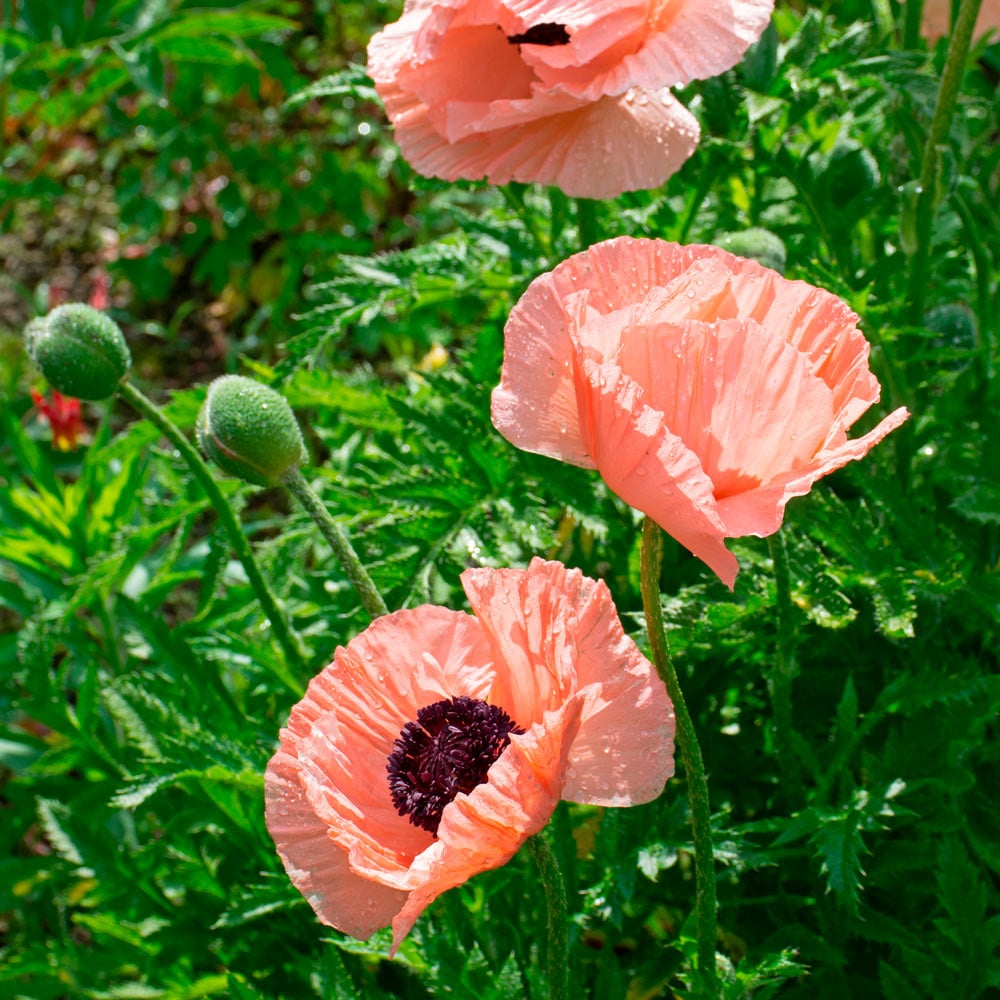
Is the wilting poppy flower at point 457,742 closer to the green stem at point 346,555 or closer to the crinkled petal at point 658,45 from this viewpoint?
the green stem at point 346,555

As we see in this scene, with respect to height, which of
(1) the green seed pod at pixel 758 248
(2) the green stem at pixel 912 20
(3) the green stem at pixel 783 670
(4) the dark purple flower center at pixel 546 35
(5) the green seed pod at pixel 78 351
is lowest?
(3) the green stem at pixel 783 670

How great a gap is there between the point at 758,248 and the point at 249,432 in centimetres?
66

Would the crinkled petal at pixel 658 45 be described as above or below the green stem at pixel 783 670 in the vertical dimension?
above

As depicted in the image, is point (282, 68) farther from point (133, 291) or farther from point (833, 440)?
point (833, 440)

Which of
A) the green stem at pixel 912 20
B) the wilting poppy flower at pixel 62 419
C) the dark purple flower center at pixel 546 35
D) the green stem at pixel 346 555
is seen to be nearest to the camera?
the green stem at pixel 346 555

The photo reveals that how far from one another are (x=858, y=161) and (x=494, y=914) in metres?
1.03

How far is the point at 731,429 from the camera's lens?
2.64ft

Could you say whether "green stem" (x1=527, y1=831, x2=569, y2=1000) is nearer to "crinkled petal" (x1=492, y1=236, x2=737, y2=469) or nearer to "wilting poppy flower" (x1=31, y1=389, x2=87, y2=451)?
"crinkled petal" (x1=492, y1=236, x2=737, y2=469)

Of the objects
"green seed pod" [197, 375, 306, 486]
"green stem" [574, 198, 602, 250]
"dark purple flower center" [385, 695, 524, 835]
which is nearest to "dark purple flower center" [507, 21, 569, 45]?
→ "green stem" [574, 198, 602, 250]

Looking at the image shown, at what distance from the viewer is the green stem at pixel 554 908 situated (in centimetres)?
80

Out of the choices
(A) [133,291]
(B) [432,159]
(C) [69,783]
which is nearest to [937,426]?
(B) [432,159]

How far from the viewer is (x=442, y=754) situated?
81cm

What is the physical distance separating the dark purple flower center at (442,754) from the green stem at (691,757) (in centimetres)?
11

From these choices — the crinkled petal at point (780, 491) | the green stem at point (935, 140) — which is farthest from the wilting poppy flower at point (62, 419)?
the crinkled petal at point (780, 491)
